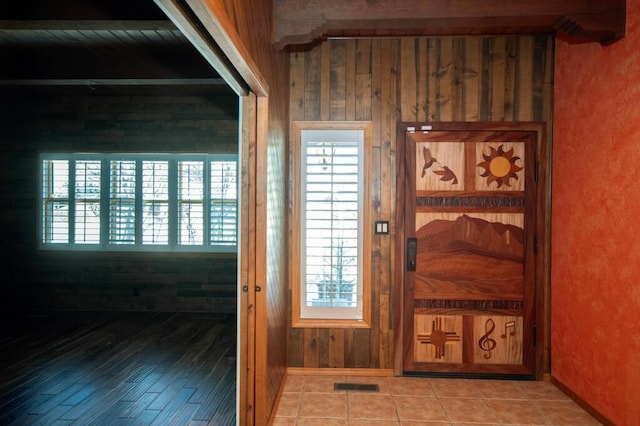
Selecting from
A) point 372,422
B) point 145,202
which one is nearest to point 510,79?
point 372,422

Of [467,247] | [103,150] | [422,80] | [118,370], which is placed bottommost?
[118,370]

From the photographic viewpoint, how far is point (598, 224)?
2334mm

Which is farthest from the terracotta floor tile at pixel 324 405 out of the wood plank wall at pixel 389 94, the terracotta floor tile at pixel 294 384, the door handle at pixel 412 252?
the door handle at pixel 412 252

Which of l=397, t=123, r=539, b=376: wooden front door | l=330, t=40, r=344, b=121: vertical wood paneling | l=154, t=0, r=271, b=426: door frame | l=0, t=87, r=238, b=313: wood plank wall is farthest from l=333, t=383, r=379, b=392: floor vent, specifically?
l=0, t=87, r=238, b=313: wood plank wall

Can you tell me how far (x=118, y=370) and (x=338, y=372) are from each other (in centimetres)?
193

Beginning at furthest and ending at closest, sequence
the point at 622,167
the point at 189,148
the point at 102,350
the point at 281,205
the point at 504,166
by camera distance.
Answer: the point at 189,148 < the point at 102,350 < the point at 504,166 < the point at 281,205 < the point at 622,167

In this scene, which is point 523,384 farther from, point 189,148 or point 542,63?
point 189,148

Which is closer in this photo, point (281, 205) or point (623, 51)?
point (623, 51)

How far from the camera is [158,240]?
4742mm

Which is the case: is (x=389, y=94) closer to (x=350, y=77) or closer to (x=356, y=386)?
(x=350, y=77)

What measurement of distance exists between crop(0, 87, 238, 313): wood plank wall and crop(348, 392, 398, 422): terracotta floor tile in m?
2.57

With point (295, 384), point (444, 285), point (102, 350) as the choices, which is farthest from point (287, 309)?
point (102, 350)

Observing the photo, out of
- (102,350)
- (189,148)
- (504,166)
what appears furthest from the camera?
(189,148)

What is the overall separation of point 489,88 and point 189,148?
370 centimetres
